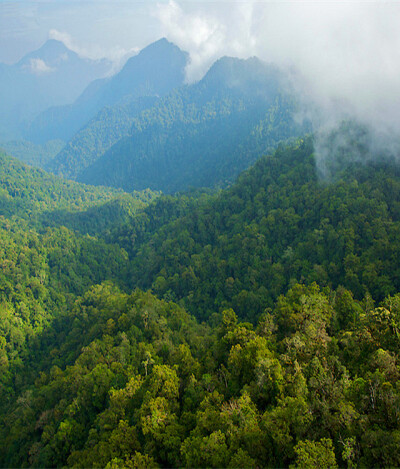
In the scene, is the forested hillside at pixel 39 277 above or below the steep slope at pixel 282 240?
below

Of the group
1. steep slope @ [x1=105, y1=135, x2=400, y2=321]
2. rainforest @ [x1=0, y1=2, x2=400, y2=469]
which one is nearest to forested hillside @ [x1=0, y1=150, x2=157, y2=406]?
rainforest @ [x1=0, y1=2, x2=400, y2=469]

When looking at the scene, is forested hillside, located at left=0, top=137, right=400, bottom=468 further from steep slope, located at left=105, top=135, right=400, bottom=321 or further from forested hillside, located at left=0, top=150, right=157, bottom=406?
forested hillside, located at left=0, top=150, right=157, bottom=406

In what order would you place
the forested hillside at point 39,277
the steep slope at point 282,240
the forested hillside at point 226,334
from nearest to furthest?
1. the forested hillside at point 226,334
2. the steep slope at point 282,240
3. the forested hillside at point 39,277

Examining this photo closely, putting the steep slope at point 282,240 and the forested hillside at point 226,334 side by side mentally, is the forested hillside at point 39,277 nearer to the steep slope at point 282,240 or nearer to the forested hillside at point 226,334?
the forested hillside at point 226,334

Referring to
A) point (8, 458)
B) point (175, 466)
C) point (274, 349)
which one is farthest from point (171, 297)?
point (175, 466)

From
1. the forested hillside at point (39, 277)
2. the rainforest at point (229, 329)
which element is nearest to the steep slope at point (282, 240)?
the rainforest at point (229, 329)

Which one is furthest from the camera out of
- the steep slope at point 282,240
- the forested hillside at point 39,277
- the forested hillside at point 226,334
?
the forested hillside at point 39,277

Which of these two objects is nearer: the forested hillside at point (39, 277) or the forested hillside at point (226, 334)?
the forested hillside at point (226, 334)

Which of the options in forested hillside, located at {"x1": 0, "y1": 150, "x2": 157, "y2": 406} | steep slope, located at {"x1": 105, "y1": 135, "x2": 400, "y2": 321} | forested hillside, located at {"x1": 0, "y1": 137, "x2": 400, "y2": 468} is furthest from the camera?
forested hillside, located at {"x1": 0, "y1": 150, "x2": 157, "y2": 406}

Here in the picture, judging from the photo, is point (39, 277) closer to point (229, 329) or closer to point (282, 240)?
point (282, 240)
